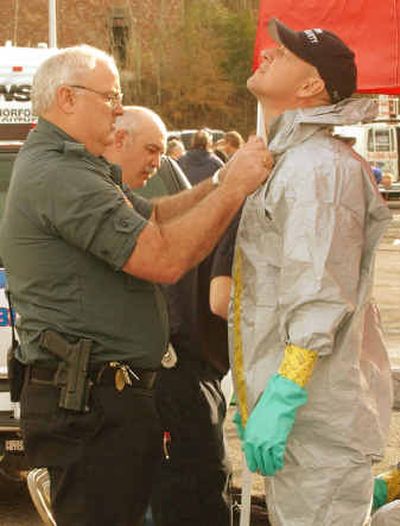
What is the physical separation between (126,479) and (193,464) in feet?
3.99

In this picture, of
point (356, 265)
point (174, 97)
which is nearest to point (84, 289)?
point (356, 265)

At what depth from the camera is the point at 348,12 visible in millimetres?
5754

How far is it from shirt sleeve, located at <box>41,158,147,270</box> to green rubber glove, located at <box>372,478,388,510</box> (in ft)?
7.08

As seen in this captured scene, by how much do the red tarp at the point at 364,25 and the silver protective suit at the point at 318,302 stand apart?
5.85ft

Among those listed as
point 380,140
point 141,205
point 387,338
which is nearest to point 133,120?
point 141,205

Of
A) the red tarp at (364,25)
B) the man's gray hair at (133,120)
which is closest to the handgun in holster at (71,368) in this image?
the man's gray hair at (133,120)

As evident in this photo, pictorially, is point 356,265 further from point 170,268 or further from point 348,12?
point 348,12

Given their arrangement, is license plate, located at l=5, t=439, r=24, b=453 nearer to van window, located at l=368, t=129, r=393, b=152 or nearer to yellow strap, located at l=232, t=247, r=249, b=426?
yellow strap, located at l=232, t=247, r=249, b=426

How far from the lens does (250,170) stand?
3.89m

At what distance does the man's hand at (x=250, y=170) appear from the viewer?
389 cm

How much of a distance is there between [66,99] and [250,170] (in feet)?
2.04

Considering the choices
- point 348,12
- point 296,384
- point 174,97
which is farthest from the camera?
point 174,97

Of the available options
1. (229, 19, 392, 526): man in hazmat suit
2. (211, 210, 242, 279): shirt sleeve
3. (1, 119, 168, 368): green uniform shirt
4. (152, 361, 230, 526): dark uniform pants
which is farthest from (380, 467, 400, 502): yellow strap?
(1, 119, 168, 368): green uniform shirt

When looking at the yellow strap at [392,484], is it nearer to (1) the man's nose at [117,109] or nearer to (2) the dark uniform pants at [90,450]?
(2) the dark uniform pants at [90,450]
